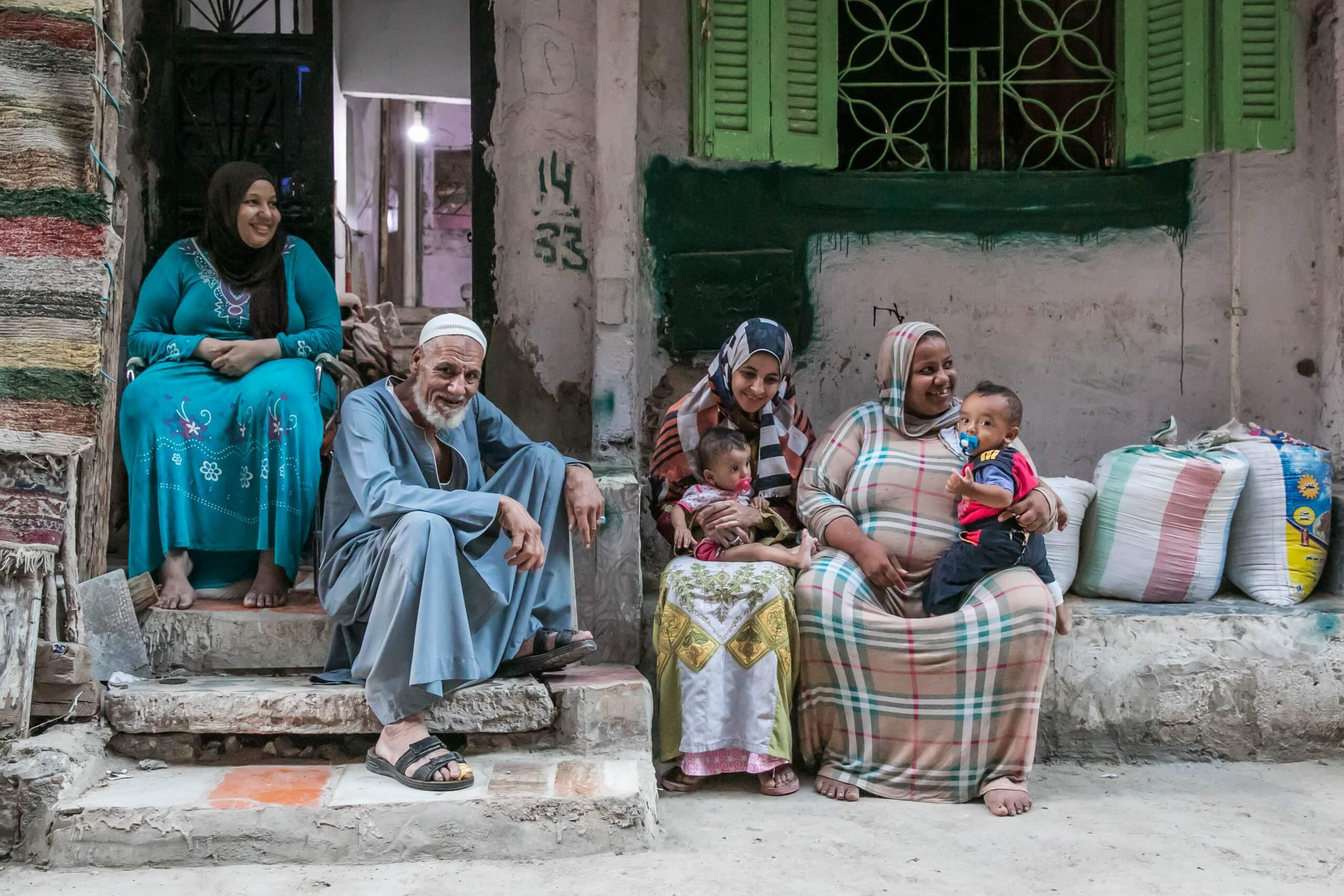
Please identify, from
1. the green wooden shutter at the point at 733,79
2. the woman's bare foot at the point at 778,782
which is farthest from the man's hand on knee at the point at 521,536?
the green wooden shutter at the point at 733,79

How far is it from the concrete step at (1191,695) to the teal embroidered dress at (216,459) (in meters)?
2.70

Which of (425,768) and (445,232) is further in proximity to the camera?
(445,232)

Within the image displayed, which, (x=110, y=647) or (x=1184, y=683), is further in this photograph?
(x=1184, y=683)

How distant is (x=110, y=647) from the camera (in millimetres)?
3812

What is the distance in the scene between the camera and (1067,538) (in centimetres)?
459

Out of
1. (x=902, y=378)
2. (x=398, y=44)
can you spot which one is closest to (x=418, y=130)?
(x=398, y=44)

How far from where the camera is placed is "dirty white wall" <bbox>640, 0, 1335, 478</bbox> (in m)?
5.23

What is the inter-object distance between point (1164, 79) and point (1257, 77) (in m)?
0.36

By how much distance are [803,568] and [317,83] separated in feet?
10.3

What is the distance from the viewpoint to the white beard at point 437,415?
3855mm

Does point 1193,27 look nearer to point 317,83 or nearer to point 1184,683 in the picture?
A: point 1184,683

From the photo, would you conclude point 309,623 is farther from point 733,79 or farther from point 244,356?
point 733,79

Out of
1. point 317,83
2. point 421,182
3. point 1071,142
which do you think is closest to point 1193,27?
point 1071,142

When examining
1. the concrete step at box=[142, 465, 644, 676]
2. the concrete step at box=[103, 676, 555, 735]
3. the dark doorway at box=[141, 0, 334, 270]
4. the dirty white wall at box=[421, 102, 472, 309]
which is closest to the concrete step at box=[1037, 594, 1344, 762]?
the concrete step at box=[142, 465, 644, 676]
